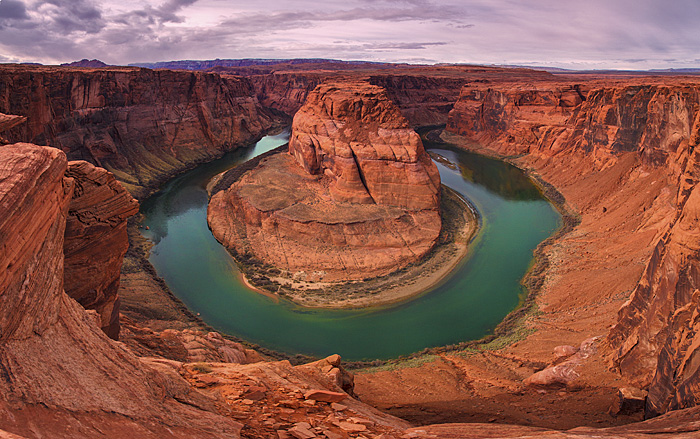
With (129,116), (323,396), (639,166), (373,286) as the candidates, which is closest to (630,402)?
(323,396)

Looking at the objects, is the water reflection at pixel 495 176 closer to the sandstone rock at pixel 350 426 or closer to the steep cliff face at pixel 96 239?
the steep cliff face at pixel 96 239

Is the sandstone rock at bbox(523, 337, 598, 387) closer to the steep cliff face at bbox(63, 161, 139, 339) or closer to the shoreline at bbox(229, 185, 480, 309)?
the shoreline at bbox(229, 185, 480, 309)

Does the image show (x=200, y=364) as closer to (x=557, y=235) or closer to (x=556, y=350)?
(x=556, y=350)

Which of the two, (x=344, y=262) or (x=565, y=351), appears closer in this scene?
(x=565, y=351)

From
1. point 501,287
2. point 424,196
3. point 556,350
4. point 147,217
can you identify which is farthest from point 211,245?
point 556,350

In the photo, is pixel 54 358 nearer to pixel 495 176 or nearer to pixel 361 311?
pixel 361 311
